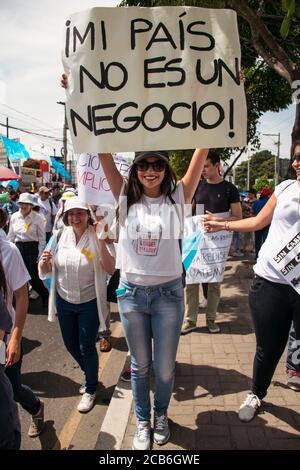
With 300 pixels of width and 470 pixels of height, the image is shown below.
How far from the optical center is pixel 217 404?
3096mm

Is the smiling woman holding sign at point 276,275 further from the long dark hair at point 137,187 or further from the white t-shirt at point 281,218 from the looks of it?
the long dark hair at point 137,187

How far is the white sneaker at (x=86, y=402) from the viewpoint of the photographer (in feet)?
10.7

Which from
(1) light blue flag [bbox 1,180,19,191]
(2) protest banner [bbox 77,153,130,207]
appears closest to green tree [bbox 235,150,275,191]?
(1) light blue flag [bbox 1,180,19,191]

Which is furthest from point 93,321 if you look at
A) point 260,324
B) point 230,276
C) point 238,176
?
point 238,176

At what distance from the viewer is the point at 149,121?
229cm

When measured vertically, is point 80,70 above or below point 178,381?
above

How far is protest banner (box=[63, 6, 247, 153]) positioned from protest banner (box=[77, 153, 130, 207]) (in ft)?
5.60

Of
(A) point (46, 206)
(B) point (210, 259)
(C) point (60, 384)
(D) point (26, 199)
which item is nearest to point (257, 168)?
(A) point (46, 206)

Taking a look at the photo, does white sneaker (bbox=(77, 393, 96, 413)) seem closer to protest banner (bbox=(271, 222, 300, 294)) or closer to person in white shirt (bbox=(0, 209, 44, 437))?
person in white shirt (bbox=(0, 209, 44, 437))

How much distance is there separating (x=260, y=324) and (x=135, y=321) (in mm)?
855

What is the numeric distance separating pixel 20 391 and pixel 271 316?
71.9 inches

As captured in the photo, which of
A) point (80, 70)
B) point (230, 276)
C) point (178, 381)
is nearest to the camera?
point (80, 70)

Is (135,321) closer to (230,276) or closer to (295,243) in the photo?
(295,243)

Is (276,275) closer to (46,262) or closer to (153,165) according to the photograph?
(153,165)
